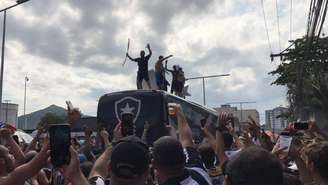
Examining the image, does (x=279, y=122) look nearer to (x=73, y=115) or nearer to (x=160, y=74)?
(x=160, y=74)

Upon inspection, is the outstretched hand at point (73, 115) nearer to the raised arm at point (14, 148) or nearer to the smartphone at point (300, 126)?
the raised arm at point (14, 148)

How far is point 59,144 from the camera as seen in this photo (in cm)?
284

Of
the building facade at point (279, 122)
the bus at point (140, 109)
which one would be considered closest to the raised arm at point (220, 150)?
the building facade at point (279, 122)

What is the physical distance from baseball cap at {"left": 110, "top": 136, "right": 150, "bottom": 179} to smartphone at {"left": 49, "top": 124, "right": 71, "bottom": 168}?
29 centimetres

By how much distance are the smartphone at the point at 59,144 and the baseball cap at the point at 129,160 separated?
11.3 inches

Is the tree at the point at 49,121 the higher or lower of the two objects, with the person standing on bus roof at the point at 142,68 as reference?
lower

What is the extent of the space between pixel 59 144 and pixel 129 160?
44cm

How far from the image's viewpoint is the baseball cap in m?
2.72

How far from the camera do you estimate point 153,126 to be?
1352 cm

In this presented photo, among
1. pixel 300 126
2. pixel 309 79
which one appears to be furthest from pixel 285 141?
pixel 309 79

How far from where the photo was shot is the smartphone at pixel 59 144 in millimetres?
2822

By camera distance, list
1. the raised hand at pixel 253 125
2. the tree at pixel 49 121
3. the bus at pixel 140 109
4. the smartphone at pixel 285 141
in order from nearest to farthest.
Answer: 1. the smartphone at pixel 285 141
2. the tree at pixel 49 121
3. the raised hand at pixel 253 125
4. the bus at pixel 140 109

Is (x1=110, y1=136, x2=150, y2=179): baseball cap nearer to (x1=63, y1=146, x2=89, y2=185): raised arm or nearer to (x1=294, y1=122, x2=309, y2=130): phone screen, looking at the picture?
(x1=63, y1=146, x2=89, y2=185): raised arm

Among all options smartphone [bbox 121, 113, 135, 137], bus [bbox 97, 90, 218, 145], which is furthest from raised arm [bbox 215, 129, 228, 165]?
bus [bbox 97, 90, 218, 145]
